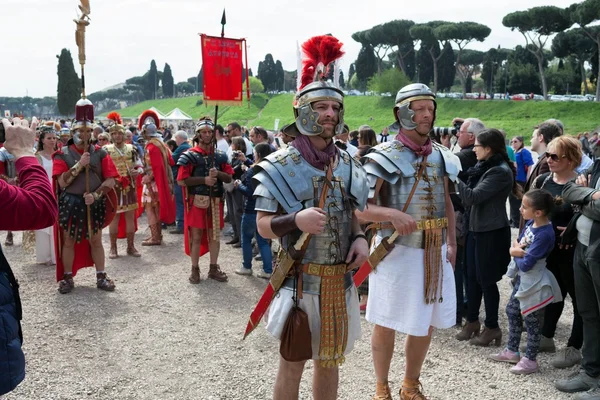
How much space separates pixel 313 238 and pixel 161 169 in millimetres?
6693

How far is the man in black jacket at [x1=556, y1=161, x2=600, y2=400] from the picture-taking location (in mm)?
3742

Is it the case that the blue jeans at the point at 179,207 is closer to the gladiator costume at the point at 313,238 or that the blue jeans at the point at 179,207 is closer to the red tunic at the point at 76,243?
the red tunic at the point at 76,243

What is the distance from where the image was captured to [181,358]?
461cm

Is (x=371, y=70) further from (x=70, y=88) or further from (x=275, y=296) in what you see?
(x=275, y=296)

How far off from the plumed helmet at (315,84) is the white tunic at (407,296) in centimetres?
113

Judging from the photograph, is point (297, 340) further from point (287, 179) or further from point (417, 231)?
point (417, 231)

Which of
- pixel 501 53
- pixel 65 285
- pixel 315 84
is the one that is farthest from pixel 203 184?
pixel 501 53

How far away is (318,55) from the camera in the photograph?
10.5 feet

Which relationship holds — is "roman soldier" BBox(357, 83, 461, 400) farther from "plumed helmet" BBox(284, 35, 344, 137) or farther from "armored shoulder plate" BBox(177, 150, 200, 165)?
"armored shoulder plate" BBox(177, 150, 200, 165)

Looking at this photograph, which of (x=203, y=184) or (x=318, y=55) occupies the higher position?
(x=318, y=55)

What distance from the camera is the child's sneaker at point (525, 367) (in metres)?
4.30

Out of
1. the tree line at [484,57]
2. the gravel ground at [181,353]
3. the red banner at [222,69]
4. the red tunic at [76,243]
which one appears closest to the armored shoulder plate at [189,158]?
the red banner at [222,69]

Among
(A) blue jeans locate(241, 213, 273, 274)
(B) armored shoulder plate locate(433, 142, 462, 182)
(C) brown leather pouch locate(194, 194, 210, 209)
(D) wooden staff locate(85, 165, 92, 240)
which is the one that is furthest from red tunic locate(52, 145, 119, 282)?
(B) armored shoulder plate locate(433, 142, 462, 182)

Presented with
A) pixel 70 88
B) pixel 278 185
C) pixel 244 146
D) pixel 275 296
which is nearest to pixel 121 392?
pixel 275 296
